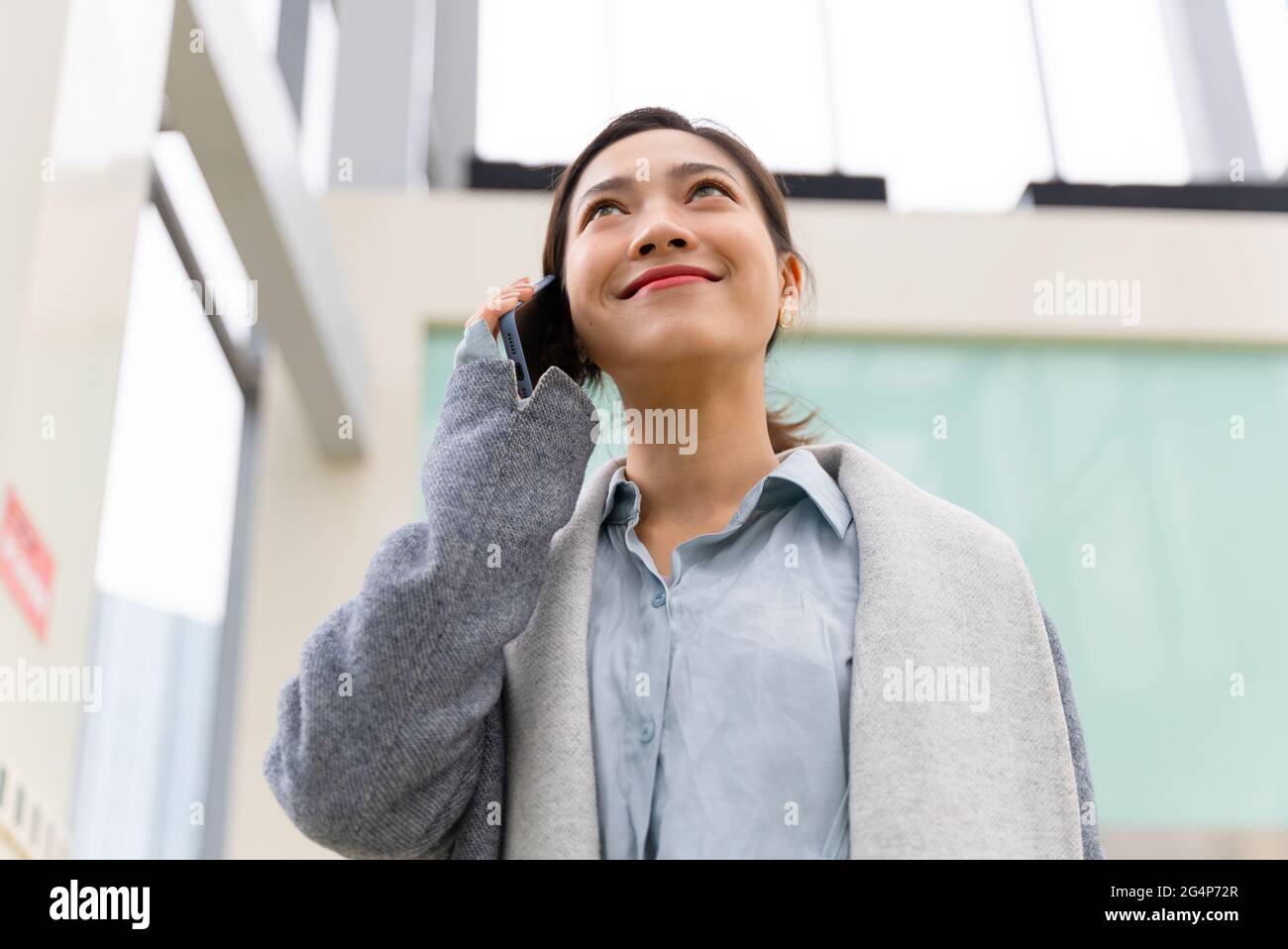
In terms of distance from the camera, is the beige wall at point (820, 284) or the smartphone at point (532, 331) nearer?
the smartphone at point (532, 331)

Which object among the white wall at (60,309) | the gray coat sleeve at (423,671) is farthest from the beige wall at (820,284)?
the gray coat sleeve at (423,671)

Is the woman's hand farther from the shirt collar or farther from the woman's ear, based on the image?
the woman's ear

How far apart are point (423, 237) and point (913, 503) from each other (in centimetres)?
269

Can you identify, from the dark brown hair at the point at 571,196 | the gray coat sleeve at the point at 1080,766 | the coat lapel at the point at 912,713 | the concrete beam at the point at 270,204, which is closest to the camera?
the coat lapel at the point at 912,713

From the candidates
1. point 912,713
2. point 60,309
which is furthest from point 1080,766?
point 60,309

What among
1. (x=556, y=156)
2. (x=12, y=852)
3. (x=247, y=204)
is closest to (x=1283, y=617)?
(x=556, y=156)

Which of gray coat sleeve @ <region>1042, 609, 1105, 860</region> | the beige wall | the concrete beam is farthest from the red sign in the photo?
the beige wall

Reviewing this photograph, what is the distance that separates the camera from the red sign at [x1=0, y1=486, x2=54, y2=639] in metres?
1.24

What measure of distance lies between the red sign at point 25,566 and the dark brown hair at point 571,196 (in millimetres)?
541

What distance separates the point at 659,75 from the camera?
4219 millimetres

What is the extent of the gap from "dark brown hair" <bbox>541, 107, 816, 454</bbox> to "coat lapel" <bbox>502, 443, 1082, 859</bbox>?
9.7 inches

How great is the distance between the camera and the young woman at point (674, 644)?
1.01 meters

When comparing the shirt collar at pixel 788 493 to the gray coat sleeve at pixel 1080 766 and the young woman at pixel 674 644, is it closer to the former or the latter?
the young woman at pixel 674 644

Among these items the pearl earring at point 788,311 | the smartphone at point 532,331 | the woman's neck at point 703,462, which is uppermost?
the pearl earring at point 788,311
